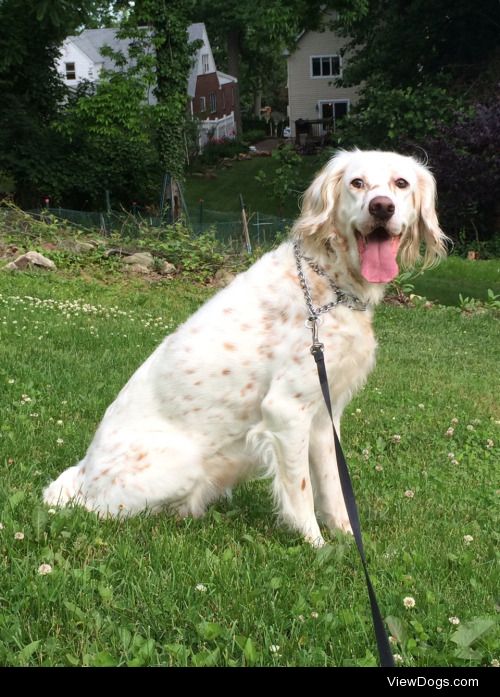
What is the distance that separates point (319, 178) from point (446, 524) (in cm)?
201

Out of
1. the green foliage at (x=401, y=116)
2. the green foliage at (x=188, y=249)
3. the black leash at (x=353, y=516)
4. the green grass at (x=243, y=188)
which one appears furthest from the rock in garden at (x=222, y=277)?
the green grass at (x=243, y=188)

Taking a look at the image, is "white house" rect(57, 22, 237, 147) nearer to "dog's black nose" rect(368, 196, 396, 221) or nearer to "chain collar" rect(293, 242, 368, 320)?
"chain collar" rect(293, 242, 368, 320)

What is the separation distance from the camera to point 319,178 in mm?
3938

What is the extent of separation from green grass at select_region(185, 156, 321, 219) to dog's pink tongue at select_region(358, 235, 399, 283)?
999 inches

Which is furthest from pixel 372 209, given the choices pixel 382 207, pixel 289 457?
pixel 289 457

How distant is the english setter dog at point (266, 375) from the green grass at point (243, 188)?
996 inches

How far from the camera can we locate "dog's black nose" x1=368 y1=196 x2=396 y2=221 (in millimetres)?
3523

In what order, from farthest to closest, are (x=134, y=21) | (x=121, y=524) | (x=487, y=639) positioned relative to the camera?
(x=134, y=21) → (x=121, y=524) → (x=487, y=639)

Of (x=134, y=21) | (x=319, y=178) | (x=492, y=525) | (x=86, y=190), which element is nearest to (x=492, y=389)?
(x=492, y=525)

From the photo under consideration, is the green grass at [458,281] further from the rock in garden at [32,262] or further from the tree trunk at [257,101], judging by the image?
the tree trunk at [257,101]

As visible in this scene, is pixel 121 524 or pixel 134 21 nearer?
pixel 121 524

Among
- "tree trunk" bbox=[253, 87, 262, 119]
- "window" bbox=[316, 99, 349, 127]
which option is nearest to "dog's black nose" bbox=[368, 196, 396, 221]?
"window" bbox=[316, 99, 349, 127]

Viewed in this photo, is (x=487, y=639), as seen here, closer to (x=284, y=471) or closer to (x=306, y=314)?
(x=284, y=471)

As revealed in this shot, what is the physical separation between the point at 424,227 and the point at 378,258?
1.67 feet
